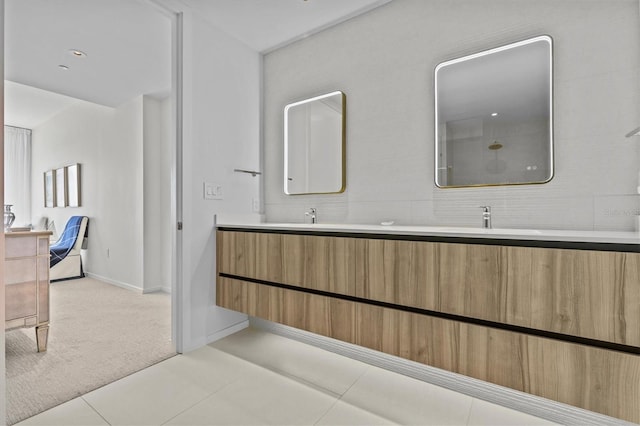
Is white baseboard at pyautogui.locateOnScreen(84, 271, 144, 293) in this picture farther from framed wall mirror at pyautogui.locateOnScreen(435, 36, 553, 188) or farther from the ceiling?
framed wall mirror at pyautogui.locateOnScreen(435, 36, 553, 188)

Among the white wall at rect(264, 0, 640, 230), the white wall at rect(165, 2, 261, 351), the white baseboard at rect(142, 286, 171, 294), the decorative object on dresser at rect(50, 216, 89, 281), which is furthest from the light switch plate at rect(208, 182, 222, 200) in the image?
the decorative object on dresser at rect(50, 216, 89, 281)

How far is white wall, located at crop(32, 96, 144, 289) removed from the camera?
147 inches

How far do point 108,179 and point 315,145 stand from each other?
→ 3.28 m

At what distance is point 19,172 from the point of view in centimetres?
556

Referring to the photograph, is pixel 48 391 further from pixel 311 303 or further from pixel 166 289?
pixel 166 289

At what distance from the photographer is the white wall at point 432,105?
4.71 feet

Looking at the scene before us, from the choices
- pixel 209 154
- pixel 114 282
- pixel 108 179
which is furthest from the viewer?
pixel 108 179

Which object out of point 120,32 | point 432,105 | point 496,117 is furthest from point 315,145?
point 120,32

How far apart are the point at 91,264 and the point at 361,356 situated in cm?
428

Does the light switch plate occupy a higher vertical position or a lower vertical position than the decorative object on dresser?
higher

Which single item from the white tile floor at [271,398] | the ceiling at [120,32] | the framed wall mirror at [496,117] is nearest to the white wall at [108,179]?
the ceiling at [120,32]

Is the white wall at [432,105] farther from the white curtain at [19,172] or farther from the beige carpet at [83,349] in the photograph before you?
the white curtain at [19,172]

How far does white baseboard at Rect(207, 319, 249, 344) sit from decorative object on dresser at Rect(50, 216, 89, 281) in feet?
10.1

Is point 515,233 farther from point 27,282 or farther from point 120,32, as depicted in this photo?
point 120,32
